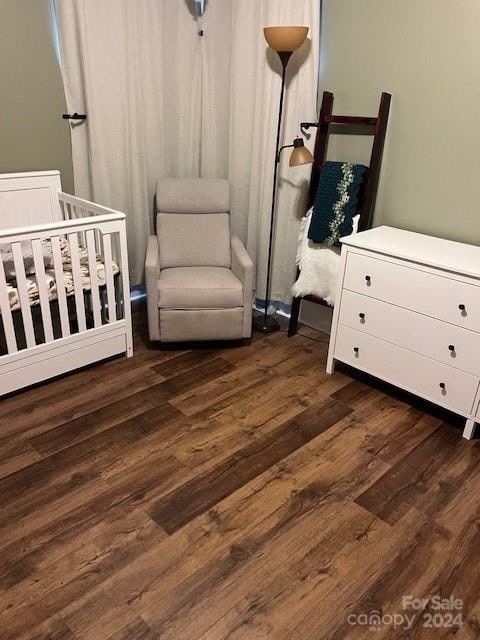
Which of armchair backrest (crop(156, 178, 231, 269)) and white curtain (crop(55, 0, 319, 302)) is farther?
armchair backrest (crop(156, 178, 231, 269))

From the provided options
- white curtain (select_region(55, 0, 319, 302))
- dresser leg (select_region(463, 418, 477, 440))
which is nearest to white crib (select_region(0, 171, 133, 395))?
white curtain (select_region(55, 0, 319, 302))

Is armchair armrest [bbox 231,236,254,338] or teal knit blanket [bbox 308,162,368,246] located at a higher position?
teal knit blanket [bbox 308,162,368,246]

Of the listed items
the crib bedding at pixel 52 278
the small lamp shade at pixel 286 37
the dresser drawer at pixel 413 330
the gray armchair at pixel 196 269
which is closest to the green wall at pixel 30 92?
the crib bedding at pixel 52 278

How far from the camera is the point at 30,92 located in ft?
9.45

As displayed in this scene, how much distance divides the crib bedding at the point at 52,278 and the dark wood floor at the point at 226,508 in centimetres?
47

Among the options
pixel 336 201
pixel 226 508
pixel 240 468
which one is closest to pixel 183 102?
pixel 336 201

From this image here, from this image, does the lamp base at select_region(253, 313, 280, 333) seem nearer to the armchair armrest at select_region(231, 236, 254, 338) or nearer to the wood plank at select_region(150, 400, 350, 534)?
the armchair armrest at select_region(231, 236, 254, 338)

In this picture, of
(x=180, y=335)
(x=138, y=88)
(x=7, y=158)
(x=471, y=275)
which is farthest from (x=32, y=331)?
(x=471, y=275)

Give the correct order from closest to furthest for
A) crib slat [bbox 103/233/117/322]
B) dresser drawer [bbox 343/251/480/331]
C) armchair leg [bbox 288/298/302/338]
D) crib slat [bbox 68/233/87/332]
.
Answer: dresser drawer [bbox 343/251/480/331], crib slat [bbox 68/233/87/332], crib slat [bbox 103/233/117/322], armchair leg [bbox 288/298/302/338]

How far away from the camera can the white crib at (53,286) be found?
2457 mm

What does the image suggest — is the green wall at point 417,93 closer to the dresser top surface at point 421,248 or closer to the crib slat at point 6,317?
the dresser top surface at point 421,248

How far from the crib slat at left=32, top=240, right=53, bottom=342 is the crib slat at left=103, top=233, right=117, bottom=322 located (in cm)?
34

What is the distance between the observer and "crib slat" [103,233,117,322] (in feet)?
8.81

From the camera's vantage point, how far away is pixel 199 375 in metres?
2.82
